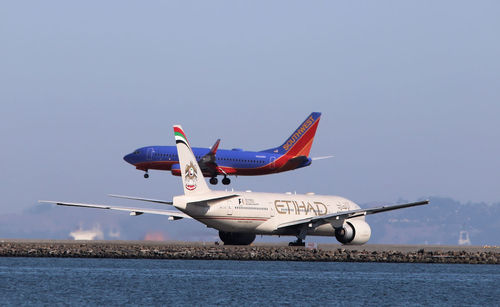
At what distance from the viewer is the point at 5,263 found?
250 feet

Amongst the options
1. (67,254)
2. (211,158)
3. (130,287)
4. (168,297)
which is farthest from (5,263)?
(211,158)

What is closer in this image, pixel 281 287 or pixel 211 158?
pixel 281 287

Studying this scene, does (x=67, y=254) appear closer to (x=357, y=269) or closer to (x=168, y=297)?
(x=357, y=269)

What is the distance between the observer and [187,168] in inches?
3287

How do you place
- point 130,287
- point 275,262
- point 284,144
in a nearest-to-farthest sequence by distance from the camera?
1. point 130,287
2. point 275,262
3. point 284,144

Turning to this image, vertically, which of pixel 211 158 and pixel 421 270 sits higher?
pixel 211 158

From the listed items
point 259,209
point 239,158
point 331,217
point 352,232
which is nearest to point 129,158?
point 239,158

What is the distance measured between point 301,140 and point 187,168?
39941 millimetres

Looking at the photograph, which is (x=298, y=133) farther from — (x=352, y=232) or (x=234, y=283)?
(x=234, y=283)

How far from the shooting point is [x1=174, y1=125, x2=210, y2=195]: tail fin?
3280 inches

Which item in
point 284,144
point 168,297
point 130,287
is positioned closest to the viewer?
point 168,297

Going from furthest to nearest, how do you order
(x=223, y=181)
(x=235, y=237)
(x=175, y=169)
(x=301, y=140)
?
(x=301, y=140), (x=223, y=181), (x=175, y=169), (x=235, y=237)

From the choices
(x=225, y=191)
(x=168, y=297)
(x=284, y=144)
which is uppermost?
(x=284, y=144)

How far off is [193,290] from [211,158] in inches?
2136
